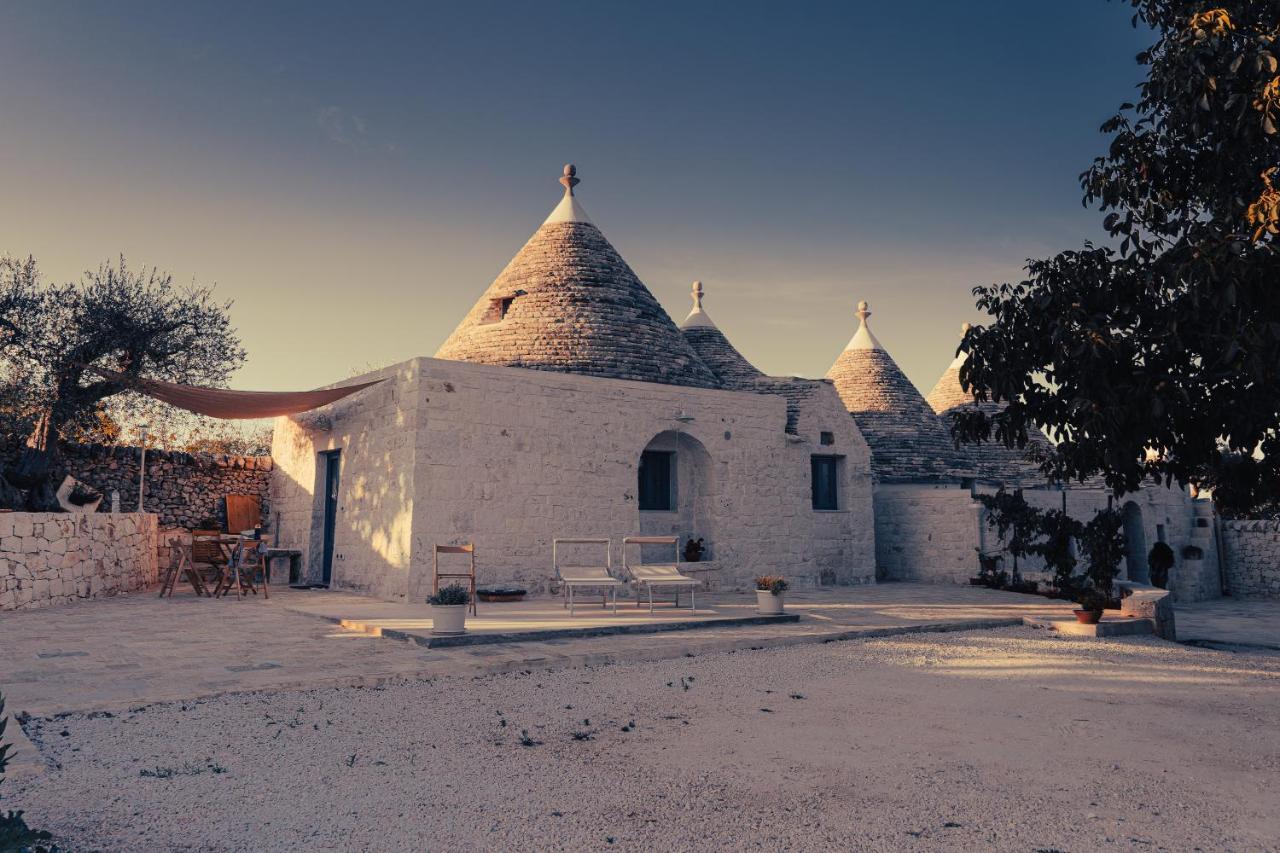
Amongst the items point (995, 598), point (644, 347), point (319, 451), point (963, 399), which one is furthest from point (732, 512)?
point (963, 399)

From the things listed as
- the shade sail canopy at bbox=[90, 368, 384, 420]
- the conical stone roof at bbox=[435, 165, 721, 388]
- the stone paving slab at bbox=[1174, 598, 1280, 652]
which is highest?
the conical stone roof at bbox=[435, 165, 721, 388]

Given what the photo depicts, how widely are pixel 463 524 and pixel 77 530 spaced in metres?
4.96

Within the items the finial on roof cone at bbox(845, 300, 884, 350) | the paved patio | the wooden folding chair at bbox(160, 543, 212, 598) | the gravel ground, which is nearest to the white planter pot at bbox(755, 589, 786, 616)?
the paved patio

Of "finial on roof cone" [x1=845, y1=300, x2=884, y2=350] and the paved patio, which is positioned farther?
"finial on roof cone" [x1=845, y1=300, x2=884, y2=350]

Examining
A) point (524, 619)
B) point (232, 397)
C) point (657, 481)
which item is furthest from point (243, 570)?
point (657, 481)

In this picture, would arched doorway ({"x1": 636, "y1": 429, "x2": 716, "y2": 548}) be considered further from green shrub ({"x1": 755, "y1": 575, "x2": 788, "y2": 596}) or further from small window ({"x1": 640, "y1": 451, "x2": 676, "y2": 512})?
green shrub ({"x1": 755, "y1": 575, "x2": 788, "y2": 596})

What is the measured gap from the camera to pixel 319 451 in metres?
14.4

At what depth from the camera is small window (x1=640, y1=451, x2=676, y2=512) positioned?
14.8 m

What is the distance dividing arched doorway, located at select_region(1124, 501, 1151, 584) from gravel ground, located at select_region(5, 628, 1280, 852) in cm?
1705

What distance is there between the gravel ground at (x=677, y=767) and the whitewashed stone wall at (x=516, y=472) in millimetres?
5348

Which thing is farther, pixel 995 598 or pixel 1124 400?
pixel 995 598

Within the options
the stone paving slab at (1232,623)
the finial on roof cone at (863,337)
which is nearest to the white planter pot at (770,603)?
the stone paving slab at (1232,623)

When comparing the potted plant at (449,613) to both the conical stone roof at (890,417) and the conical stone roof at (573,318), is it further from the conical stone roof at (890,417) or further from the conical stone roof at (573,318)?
the conical stone roof at (890,417)

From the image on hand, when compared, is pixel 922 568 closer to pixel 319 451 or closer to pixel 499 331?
pixel 499 331
